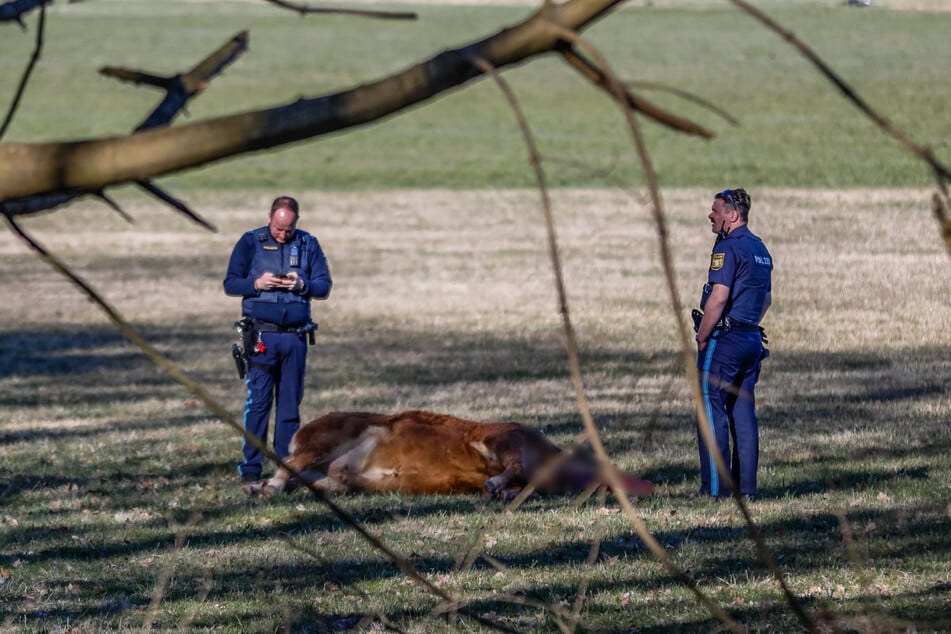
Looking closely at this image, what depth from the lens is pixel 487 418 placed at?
472 inches

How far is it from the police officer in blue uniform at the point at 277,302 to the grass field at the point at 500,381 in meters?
0.59

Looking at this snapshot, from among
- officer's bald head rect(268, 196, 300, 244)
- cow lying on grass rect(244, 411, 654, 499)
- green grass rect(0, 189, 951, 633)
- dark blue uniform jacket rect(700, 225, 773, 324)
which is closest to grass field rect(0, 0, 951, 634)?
green grass rect(0, 189, 951, 633)

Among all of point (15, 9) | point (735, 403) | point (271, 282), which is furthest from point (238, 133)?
point (271, 282)

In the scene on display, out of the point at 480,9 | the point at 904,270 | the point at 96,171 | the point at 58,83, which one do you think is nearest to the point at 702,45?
the point at 480,9

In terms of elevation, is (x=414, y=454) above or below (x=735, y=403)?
below

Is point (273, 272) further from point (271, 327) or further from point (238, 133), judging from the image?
point (238, 133)

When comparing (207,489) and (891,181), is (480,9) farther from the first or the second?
(207,489)

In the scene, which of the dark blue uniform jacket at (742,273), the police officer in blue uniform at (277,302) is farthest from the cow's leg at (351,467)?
the dark blue uniform jacket at (742,273)

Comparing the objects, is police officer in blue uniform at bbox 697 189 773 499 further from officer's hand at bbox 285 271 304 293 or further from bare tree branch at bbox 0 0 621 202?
bare tree branch at bbox 0 0 621 202

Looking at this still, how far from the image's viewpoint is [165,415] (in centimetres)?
1302

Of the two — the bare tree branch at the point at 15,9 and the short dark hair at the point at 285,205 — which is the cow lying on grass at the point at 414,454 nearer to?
the short dark hair at the point at 285,205

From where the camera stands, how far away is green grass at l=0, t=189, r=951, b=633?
6.47m

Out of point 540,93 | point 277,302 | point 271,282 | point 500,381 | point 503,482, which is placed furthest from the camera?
point 540,93

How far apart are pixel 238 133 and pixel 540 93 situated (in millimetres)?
53403
